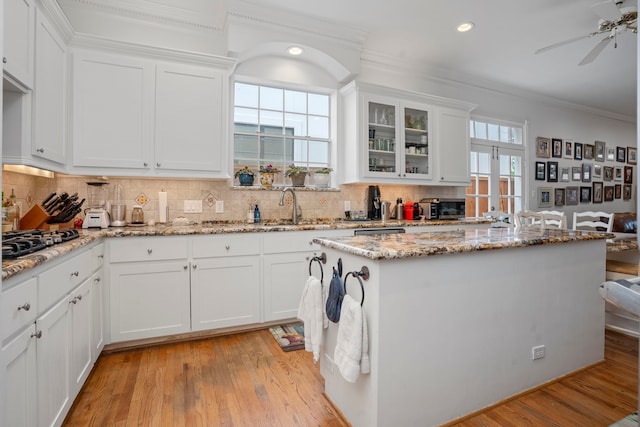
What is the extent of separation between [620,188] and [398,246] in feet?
25.4

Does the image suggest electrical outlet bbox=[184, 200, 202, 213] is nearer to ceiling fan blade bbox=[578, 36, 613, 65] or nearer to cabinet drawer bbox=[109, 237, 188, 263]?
cabinet drawer bbox=[109, 237, 188, 263]

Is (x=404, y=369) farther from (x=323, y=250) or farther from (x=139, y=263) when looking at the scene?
(x=139, y=263)

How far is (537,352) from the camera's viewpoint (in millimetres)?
1999

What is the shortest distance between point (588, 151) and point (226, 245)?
6856 mm

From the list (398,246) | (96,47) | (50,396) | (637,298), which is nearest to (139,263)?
(50,396)

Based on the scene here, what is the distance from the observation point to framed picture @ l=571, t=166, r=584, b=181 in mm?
6016

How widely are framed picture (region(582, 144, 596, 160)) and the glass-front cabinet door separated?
400cm

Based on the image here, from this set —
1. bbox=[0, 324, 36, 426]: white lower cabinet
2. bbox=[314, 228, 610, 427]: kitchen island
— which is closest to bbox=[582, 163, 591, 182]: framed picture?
bbox=[314, 228, 610, 427]: kitchen island

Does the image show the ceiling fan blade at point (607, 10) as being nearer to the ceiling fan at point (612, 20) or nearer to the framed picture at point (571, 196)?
the ceiling fan at point (612, 20)

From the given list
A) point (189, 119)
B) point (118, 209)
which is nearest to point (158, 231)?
point (118, 209)

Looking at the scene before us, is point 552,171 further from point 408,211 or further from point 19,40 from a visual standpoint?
point 19,40

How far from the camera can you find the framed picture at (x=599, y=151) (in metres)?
6.34

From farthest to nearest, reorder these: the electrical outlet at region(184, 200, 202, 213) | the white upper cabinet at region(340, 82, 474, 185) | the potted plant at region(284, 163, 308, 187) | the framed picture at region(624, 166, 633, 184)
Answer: the framed picture at region(624, 166, 633, 184), the white upper cabinet at region(340, 82, 474, 185), the potted plant at region(284, 163, 308, 187), the electrical outlet at region(184, 200, 202, 213)

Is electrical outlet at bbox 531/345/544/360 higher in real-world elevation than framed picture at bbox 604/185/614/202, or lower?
lower
